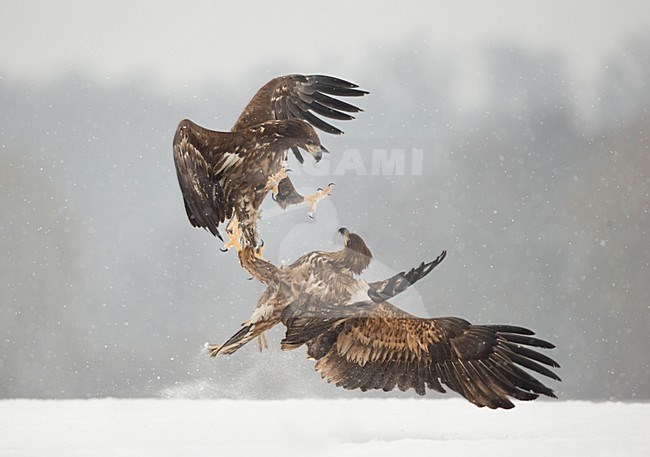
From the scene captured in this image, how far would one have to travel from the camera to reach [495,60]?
1.88 metres

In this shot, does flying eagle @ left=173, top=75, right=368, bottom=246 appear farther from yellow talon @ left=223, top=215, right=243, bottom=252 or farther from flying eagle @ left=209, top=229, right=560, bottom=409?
flying eagle @ left=209, top=229, right=560, bottom=409

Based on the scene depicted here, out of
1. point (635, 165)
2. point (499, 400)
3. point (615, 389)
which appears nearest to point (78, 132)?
point (499, 400)

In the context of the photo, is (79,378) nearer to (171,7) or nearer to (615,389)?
(171,7)

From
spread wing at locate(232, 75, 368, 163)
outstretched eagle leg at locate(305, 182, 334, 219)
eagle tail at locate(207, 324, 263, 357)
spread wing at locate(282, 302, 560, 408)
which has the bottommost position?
eagle tail at locate(207, 324, 263, 357)

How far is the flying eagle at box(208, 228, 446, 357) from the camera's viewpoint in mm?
1372

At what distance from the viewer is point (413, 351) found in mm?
1348

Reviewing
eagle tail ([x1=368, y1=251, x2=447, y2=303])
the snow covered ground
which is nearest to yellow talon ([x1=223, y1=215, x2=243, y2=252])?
eagle tail ([x1=368, y1=251, x2=447, y2=303])

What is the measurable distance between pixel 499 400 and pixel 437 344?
0.51ft

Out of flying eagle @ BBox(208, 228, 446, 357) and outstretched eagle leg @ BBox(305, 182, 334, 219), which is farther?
outstretched eagle leg @ BBox(305, 182, 334, 219)

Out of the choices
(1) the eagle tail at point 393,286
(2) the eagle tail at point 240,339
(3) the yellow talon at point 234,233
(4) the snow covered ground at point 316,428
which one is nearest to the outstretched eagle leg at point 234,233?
(3) the yellow talon at point 234,233

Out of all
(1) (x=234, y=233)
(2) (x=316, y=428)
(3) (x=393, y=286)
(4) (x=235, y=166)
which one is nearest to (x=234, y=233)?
(1) (x=234, y=233)

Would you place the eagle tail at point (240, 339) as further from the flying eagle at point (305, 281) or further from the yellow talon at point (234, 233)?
the yellow talon at point (234, 233)

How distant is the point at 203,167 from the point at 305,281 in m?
0.28

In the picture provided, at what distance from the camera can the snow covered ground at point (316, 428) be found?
1697 mm
